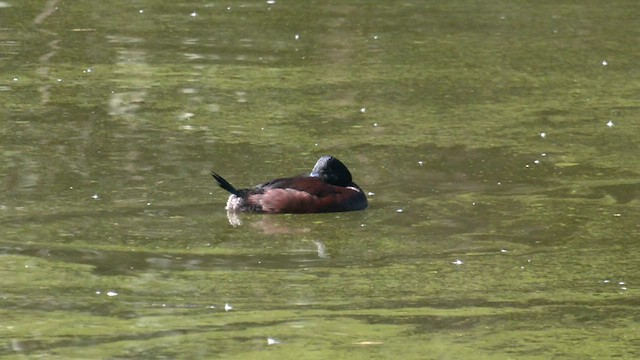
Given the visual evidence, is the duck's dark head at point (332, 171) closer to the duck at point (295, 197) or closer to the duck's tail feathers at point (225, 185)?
the duck at point (295, 197)

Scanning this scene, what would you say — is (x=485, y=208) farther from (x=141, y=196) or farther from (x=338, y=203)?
(x=141, y=196)

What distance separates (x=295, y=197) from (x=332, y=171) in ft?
1.00

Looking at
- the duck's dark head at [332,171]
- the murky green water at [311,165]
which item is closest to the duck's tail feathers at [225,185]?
the murky green water at [311,165]

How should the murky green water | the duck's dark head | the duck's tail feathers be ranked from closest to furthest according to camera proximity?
the murky green water → the duck's tail feathers → the duck's dark head

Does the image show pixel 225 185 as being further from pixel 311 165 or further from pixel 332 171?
pixel 311 165

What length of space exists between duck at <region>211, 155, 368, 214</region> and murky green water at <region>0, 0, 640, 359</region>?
0.18 ft

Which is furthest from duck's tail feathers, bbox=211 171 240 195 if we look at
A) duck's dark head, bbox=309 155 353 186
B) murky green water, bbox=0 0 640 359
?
duck's dark head, bbox=309 155 353 186

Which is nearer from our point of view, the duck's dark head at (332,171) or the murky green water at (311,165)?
the murky green water at (311,165)

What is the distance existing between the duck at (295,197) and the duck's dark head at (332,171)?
0.05m

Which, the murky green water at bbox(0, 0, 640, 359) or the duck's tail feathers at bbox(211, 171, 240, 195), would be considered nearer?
the murky green water at bbox(0, 0, 640, 359)

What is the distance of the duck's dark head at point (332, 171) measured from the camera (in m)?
6.82

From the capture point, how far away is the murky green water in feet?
16.4

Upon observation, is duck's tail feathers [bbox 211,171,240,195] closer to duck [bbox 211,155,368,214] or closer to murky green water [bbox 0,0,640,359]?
duck [bbox 211,155,368,214]

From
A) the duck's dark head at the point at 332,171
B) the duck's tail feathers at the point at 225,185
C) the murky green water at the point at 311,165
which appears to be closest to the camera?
the murky green water at the point at 311,165
